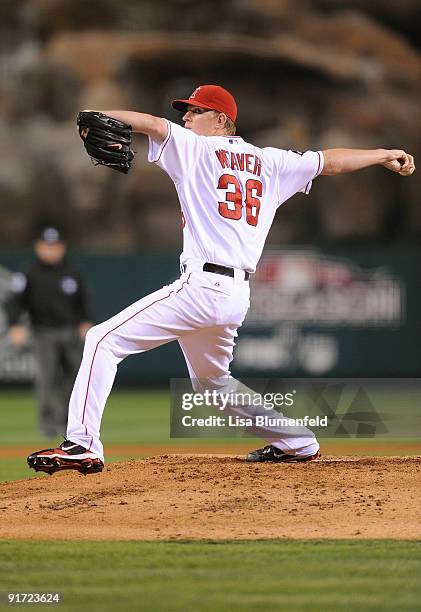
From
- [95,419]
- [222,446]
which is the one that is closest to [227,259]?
[95,419]

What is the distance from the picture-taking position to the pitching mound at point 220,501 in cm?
437

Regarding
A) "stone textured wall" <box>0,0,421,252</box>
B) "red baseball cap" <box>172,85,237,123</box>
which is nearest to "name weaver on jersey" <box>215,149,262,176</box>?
"red baseball cap" <box>172,85,237,123</box>

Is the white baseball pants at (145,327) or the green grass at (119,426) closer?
the white baseball pants at (145,327)

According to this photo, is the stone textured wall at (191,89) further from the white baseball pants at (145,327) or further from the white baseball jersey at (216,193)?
the white baseball pants at (145,327)

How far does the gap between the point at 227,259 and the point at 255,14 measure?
14320 mm

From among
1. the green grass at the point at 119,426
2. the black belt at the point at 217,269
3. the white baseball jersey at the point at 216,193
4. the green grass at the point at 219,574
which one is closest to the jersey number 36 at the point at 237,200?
the white baseball jersey at the point at 216,193

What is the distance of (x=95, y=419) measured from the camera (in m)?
4.88

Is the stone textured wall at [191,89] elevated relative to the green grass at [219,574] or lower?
elevated

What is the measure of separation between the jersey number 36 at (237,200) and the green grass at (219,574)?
1.58 metres

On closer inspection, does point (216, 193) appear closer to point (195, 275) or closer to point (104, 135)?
point (195, 275)

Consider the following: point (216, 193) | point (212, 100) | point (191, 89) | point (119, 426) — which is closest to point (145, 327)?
point (216, 193)

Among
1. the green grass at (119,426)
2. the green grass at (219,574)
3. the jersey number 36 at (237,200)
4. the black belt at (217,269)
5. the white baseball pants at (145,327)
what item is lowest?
the green grass at (219,574)

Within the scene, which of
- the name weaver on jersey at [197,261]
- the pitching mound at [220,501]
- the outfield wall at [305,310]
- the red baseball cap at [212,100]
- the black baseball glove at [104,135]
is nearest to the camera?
the pitching mound at [220,501]

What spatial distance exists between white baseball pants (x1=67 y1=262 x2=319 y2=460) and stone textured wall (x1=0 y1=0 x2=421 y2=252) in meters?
12.2
